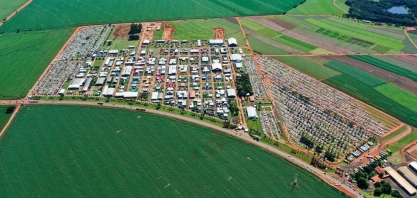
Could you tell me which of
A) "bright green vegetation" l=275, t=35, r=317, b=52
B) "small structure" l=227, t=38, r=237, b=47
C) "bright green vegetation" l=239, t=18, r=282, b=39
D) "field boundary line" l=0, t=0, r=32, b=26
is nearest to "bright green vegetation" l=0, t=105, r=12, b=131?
"field boundary line" l=0, t=0, r=32, b=26

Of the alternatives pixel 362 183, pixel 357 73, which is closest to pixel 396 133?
pixel 362 183

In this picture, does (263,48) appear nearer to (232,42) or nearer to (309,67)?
(232,42)

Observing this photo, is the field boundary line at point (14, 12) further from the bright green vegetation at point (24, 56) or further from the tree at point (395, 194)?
the tree at point (395, 194)

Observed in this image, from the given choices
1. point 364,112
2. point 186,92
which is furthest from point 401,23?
point 186,92

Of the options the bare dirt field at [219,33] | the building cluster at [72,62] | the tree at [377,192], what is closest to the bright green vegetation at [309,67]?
the bare dirt field at [219,33]

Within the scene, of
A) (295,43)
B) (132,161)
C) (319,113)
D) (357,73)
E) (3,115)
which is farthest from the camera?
(295,43)

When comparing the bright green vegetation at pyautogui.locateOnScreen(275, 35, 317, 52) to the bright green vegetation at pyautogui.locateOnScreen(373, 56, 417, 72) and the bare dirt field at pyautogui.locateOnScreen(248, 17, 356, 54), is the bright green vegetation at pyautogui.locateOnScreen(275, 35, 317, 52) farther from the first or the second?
the bright green vegetation at pyautogui.locateOnScreen(373, 56, 417, 72)

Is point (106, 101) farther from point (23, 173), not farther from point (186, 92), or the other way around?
point (23, 173)
